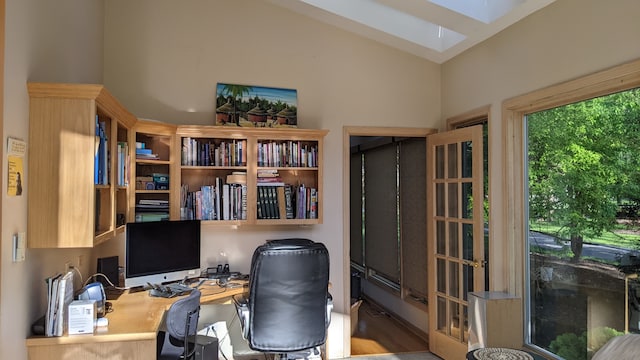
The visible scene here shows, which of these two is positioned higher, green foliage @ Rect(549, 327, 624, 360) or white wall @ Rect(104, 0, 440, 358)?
white wall @ Rect(104, 0, 440, 358)

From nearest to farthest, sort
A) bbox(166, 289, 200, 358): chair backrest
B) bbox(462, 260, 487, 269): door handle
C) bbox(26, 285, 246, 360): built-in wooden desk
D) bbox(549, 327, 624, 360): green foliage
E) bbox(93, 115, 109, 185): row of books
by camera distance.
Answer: bbox(26, 285, 246, 360): built-in wooden desk → bbox(93, 115, 109, 185): row of books → bbox(166, 289, 200, 358): chair backrest → bbox(549, 327, 624, 360): green foliage → bbox(462, 260, 487, 269): door handle

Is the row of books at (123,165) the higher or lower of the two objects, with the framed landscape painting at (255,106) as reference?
lower

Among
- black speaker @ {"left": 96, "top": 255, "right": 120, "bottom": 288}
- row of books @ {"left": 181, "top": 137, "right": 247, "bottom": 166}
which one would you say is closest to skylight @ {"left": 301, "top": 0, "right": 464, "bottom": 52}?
row of books @ {"left": 181, "top": 137, "right": 247, "bottom": 166}

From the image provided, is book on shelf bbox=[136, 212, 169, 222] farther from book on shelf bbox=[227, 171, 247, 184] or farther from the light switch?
the light switch

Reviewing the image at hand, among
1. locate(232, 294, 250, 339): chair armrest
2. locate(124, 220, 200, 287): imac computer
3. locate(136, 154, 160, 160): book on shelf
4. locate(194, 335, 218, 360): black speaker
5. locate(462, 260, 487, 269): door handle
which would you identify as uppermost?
locate(136, 154, 160, 160): book on shelf

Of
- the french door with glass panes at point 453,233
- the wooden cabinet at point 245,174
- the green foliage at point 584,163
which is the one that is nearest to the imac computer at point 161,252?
the wooden cabinet at point 245,174

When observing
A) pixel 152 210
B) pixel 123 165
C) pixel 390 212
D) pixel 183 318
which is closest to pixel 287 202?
pixel 152 210

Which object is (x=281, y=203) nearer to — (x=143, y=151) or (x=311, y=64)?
(x=143, y=151)

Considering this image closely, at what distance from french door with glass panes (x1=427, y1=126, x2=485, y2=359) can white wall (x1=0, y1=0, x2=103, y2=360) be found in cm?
296

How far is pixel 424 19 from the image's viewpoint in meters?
3.34

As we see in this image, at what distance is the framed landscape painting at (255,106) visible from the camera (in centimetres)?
375

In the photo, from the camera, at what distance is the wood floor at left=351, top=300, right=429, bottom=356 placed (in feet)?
13.7

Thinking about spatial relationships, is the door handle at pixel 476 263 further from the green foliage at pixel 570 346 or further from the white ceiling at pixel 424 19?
the white ceiling at pixel 424 19

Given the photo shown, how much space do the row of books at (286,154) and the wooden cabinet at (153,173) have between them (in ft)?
2.41
